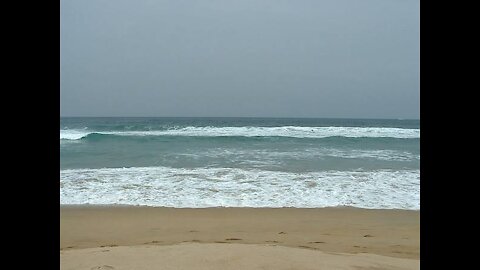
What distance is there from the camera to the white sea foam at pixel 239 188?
6.52 m

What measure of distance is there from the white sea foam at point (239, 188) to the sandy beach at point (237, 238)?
1.49ft

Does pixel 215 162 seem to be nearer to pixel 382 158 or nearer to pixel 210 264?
pixel 382 158

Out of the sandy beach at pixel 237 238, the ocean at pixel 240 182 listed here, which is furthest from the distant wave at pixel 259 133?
the sandy beach at pixel 237 238

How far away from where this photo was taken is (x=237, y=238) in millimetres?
4652

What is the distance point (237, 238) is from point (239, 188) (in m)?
2.80

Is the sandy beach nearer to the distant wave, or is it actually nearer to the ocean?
the ocean

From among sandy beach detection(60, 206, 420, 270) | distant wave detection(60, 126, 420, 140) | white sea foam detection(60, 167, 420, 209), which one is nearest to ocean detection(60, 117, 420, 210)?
white sea foam detection(60, 167, 420, 209)

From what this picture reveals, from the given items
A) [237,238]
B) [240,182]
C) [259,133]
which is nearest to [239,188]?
[240,182]

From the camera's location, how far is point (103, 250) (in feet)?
12.7

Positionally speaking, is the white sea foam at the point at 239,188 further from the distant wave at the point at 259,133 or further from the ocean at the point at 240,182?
the distant wave at the point at 259,133

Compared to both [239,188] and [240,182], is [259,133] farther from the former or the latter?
[239,188]

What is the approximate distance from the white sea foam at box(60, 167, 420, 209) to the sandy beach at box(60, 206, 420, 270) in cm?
45
